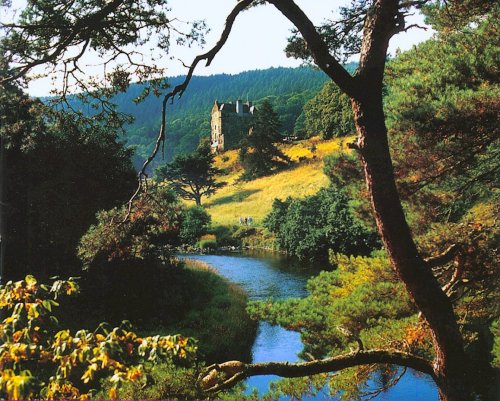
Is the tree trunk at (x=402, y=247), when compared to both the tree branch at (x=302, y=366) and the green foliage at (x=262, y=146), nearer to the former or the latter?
the tree branch at (x=302, y=366)

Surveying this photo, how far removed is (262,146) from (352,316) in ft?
128

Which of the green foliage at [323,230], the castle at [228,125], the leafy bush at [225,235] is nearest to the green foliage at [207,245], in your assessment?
the leafy bush at [225,235]

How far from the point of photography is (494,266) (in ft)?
18.6

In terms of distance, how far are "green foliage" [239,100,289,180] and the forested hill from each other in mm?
21190

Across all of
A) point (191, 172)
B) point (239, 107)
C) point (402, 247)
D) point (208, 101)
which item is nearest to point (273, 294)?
point (402, 247)

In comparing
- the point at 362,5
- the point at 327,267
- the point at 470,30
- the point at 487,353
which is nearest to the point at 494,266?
the point at 362,5

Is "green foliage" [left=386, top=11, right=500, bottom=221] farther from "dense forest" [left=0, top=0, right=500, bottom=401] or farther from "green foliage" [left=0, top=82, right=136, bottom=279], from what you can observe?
"green foliage" [left=0, top=82, right=136, bottom=279]

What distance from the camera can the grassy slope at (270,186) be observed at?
39.5 meters

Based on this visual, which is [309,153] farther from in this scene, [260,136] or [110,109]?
[110,109]

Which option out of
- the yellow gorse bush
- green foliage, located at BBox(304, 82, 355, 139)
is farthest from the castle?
the yellow gorse bush

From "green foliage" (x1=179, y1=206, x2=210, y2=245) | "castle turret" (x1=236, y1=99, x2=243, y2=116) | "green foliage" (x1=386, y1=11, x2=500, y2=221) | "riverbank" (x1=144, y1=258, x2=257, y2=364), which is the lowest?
"riverbank" (x1=144, y1=258, x2=257, y2=364)

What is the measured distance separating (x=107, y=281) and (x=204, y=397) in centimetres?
1140

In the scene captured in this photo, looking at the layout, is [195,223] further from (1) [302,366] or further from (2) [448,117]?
(1) [302,366]

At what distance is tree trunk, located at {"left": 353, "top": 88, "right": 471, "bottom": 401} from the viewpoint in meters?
3.97
